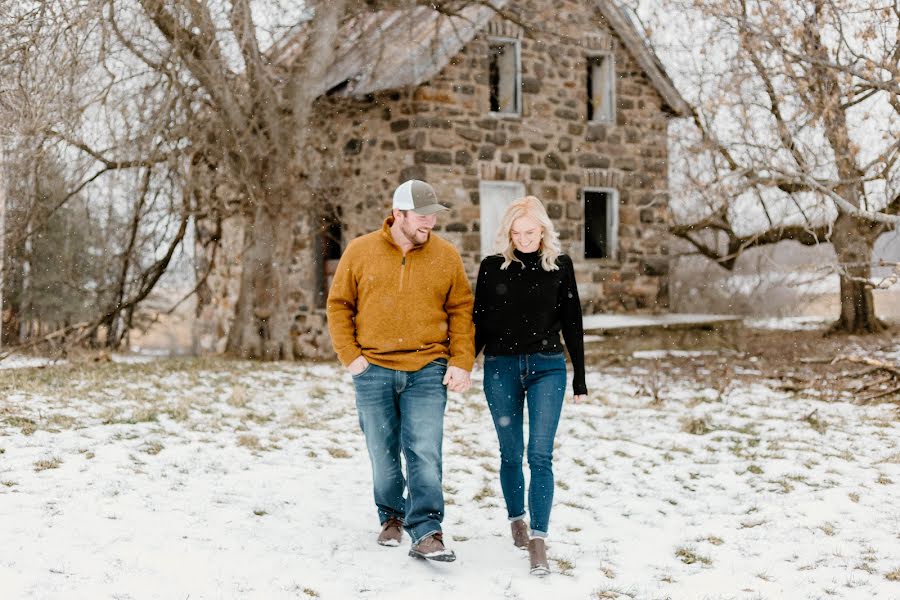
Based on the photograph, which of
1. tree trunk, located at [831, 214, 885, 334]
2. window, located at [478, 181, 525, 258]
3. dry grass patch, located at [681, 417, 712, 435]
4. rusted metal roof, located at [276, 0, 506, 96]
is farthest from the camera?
tree trunk, located at [831, 214, 885, 334]

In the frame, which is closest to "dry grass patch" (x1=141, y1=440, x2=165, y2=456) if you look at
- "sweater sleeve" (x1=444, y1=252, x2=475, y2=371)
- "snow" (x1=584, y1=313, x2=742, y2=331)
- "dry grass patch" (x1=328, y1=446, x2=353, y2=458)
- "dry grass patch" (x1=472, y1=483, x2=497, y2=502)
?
"dry grass patch" (x1=328, y1=446, x2=353, y2=458)

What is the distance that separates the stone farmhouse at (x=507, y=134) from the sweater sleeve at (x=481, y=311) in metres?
A: 8.52

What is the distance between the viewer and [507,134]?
14.4 m

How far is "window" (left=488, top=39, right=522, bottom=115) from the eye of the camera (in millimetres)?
14656

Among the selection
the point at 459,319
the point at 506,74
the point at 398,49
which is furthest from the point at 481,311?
the point at 506,74

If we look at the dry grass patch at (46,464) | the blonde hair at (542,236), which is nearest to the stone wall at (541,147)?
the dry grass patch at (46,464)

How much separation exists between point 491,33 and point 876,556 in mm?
11019

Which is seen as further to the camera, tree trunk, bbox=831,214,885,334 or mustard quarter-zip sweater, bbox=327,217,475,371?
tree trunk, bbox=831,214,885,334

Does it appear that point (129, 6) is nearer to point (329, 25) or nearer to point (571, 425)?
point (329, 25)

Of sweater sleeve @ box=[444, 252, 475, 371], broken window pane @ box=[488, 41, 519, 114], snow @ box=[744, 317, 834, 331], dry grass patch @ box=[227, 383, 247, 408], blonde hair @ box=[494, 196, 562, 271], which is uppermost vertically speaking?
broken window pane @ box=[488, 41, 519, 114]

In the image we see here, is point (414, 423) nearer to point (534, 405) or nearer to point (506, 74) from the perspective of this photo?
point (534, 405)

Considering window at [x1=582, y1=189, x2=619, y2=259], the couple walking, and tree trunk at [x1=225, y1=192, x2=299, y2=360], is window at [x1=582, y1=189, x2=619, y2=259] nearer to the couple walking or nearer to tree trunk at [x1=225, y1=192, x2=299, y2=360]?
tree trunk at [x1=225, y1=192, x2=299, y2=360]

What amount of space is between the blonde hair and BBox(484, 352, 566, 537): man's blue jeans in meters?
0.46

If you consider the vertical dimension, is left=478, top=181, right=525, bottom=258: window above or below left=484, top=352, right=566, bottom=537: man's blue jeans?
above
